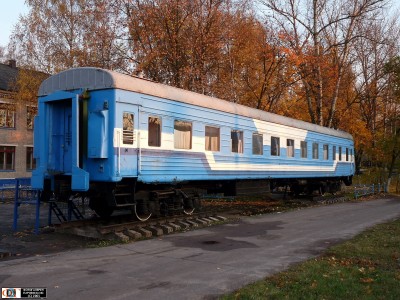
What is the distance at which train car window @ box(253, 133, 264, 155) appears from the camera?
15.3 m

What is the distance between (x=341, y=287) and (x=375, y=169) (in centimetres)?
2513

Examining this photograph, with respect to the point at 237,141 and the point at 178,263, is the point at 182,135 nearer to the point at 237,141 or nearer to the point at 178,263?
the point at 237,141

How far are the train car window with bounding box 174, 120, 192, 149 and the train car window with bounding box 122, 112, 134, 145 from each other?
1712 mm

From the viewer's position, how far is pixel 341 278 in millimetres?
6422

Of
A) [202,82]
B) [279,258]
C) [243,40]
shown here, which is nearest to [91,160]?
[279,258]

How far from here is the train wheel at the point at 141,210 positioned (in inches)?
436

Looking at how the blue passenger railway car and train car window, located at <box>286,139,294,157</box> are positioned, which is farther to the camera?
train car window, located at <box>286,139,294,157</box>

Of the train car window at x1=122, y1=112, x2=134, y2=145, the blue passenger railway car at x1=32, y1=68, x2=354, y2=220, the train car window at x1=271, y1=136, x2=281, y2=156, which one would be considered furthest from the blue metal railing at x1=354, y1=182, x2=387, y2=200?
the train car window at x1=122, y1=112, x2=134, y2=145

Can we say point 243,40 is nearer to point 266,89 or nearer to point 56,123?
point 266,89

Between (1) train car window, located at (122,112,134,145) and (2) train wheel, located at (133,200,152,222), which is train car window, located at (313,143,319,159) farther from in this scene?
(1) train car window, located at (122,112,134,145)

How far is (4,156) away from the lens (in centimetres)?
3338

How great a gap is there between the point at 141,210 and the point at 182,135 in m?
2.29

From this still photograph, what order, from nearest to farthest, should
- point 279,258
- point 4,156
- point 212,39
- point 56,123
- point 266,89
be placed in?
point 279,258
point 56,123
point 212,39
point 266,89
point 4,156

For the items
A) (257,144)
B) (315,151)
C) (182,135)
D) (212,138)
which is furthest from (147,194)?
(315,151)
